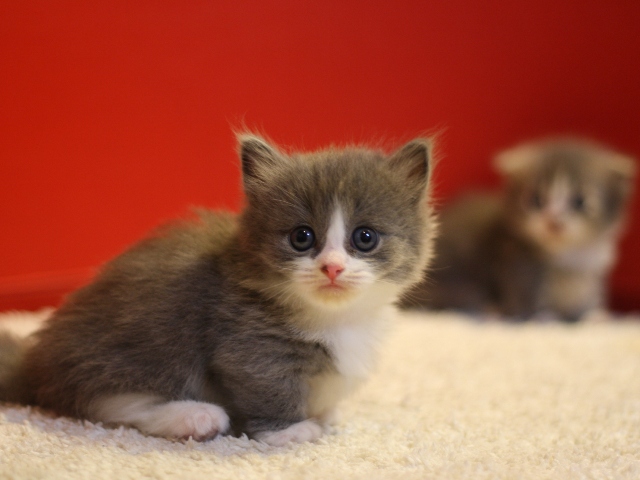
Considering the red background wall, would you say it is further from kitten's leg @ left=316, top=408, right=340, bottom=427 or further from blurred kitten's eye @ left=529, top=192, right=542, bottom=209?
kitten's leg @ left=316, top=408, right=340, bottom=427

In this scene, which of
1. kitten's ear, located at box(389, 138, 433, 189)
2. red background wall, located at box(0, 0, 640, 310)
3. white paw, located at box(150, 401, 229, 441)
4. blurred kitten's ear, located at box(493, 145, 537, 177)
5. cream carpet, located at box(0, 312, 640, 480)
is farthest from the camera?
blurred kitten's ear, located at box(493, 145, 537, 177)

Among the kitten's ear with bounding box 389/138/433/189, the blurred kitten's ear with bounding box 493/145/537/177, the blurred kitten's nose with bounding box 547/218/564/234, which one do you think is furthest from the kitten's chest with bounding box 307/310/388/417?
the blurred kitten's ear with bounding box 493/145/537/177

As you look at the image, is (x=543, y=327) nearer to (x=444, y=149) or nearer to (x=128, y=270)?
(x=444, y=149)

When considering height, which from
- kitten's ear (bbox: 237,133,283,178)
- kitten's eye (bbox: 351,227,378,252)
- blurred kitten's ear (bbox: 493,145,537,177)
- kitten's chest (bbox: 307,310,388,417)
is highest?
blurred kitten's ear (bbox: 493,145,537,177)

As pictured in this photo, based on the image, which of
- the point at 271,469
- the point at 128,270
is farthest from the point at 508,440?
the point at 128,270

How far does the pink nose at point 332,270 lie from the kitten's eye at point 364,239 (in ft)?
0.31

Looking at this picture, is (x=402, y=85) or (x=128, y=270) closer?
(x=128, y=270)

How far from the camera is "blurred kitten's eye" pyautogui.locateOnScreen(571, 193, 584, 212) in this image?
2877 mm

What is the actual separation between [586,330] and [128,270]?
2.04m

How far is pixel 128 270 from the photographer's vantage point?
1.58m

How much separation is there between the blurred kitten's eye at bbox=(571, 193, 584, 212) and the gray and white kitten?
60.8 inches

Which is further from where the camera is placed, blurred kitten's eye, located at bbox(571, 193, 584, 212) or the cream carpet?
blurred kitten's eye, located at bbox(571, 193, 584, 212)

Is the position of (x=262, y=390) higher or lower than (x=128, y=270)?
lower

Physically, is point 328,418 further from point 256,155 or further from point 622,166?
point 622,166
